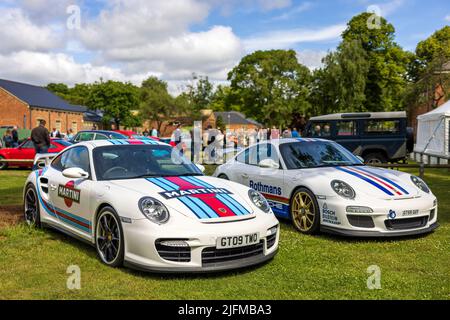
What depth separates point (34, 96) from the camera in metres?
53.9

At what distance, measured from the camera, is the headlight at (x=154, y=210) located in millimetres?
4375

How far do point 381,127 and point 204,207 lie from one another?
41.0ft

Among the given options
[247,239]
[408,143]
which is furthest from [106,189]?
[408,143]

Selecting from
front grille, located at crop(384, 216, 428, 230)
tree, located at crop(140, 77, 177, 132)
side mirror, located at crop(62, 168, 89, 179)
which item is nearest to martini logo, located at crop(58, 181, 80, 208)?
side mirror, located at crop(62, 168, 89, 179)

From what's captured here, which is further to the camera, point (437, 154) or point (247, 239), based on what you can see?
point (437, 154)

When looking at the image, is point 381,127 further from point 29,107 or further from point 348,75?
point 29,107

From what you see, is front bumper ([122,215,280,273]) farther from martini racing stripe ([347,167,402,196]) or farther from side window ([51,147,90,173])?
martini racing stripe ([347,167,402,196])

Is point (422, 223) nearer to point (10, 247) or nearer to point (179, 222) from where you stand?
point (179, 222)

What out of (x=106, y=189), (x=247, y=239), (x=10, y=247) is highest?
(x=106, y=189)

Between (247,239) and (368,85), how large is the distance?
50.0m

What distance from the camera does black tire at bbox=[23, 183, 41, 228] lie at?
6.46 metres

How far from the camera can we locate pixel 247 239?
4.43 metres
